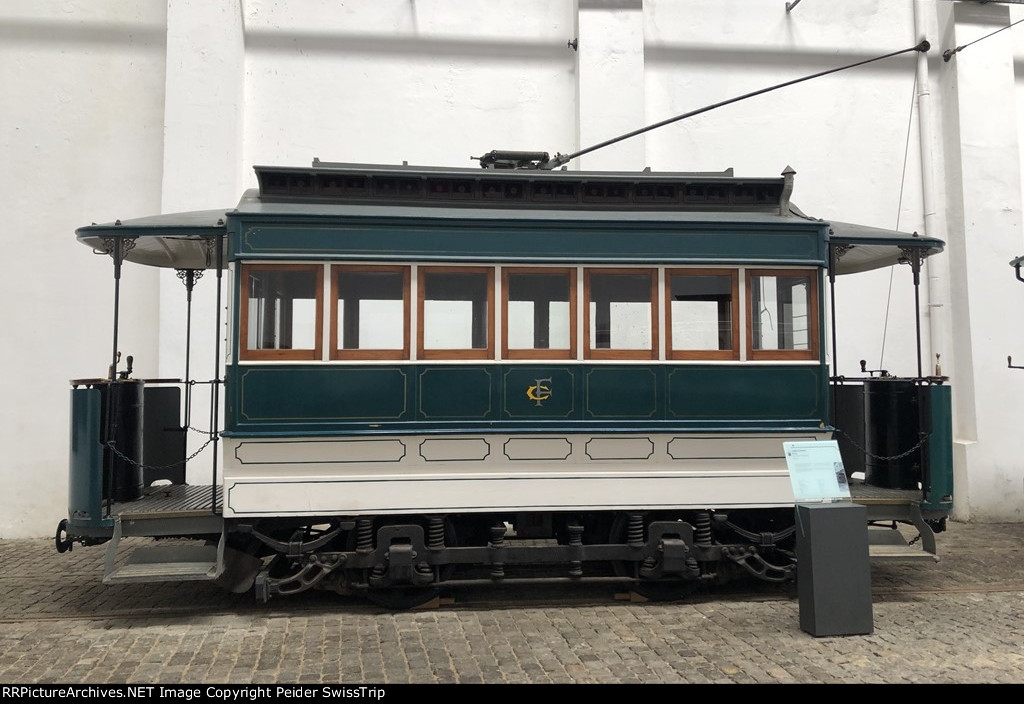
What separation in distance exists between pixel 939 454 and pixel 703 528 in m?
2.12

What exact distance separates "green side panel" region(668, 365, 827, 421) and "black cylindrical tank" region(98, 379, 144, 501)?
13.7 ft

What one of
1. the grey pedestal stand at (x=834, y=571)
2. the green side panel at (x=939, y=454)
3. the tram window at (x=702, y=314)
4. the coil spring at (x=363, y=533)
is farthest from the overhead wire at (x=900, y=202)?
the coil spring at (x=363, y=533)

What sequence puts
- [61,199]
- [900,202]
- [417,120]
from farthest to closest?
[900,202] < [417,120] < [61,199]

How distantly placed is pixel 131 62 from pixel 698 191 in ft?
22.8

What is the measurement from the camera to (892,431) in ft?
22.1

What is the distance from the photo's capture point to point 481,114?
9.55m

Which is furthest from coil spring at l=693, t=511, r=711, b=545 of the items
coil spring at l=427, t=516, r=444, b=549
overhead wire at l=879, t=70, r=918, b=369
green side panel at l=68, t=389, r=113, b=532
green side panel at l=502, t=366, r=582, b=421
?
overhead wire at l=879, t=70, r=918, b=369

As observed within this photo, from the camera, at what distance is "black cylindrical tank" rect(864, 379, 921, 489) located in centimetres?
661

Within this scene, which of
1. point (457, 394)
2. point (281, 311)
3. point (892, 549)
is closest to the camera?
point (281, 311)

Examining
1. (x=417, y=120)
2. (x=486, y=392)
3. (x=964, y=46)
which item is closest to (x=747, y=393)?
(x=486, y=392)

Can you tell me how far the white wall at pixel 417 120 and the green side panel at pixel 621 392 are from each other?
4.03m

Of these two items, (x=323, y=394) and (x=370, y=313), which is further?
(x=370, y=313)

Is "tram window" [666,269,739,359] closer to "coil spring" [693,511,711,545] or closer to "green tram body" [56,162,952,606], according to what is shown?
"green tram body" [56,162,952,606]

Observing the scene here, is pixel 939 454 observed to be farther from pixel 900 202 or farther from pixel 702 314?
pixel 900 202
